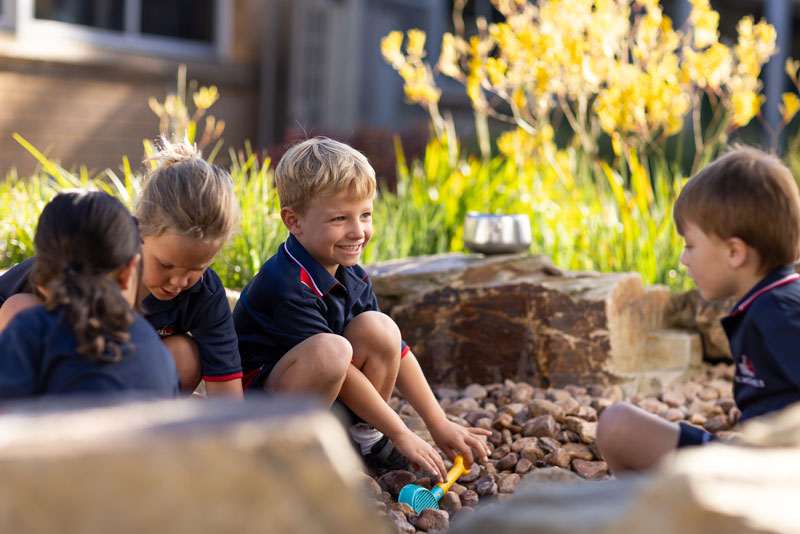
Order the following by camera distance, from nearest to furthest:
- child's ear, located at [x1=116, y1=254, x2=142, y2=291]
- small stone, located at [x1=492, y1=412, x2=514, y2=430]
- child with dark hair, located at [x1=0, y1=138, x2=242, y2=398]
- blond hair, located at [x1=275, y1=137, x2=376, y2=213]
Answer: child's ear, located at [x1=116, y1=254, x2=142, y2=291] → child with dark hair, located at [x1=0, y1=138, x2=242, y2=398] → blond hair, located at [x1=275, y1=137, x2=376, y2=213] → small stone, located at [x1=492, y1=412, x2=514, y2=430]

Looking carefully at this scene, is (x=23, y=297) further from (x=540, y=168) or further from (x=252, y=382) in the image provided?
(x=540, y=168)

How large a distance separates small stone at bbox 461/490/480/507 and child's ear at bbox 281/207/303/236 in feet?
2.81

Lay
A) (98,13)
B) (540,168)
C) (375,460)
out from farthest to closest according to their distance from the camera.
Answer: (98,13) → (540,168) → (375,460)

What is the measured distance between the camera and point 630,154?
13.9ft

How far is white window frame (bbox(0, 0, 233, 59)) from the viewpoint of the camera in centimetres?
674

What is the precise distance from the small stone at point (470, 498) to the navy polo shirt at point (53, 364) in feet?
3.64

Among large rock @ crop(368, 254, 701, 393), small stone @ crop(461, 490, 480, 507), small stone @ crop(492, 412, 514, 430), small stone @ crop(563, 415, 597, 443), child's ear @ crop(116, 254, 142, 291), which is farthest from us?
large rock @ crop(368, 254, 701, 393)

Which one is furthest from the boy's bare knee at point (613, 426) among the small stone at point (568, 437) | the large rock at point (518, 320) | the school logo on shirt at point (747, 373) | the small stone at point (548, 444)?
the large rock at point (518, 320)

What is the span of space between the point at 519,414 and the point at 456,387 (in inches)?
21.3

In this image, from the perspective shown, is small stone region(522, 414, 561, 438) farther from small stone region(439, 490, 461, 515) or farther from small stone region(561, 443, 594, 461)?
small stone region(439, 490, 461, 515)

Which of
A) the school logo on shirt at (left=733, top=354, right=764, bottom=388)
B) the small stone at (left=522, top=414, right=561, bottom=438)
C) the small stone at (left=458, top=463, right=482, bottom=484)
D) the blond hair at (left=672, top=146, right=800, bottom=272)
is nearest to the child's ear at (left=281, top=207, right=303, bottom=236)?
the small stone at (left=458, top=463, right=482, bottom=484)

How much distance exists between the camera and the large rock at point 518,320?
11.1 ft

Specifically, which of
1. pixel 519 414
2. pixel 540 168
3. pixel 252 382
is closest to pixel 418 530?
pixel 252 382

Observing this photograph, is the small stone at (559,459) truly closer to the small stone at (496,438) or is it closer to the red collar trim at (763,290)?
the small stone at (496,438)
